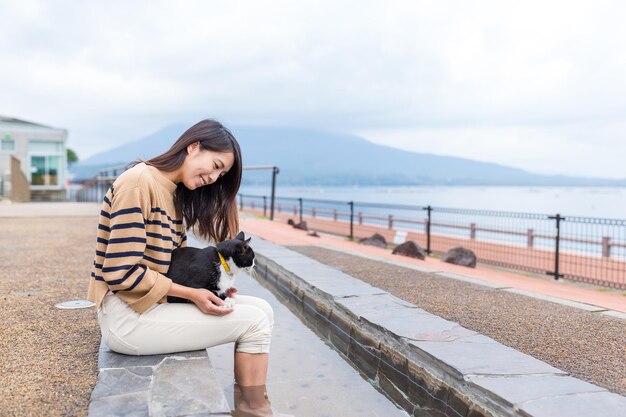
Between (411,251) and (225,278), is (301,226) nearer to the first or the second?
(411,251)

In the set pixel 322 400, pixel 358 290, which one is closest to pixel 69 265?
pixel 358 290

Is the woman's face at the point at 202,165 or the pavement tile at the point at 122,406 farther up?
the woman's face at the point at 202,165

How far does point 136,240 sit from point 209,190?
57 cm

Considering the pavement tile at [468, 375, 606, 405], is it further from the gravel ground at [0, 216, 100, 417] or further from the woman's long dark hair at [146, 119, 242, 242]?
the gravel ground at [0, 216, 100, 417]

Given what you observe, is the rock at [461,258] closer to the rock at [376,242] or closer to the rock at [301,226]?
the rock at [376,242]

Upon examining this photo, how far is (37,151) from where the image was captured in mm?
32188

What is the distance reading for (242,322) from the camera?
8.22 ft

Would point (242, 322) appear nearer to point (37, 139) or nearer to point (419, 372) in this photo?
point (419, 372)

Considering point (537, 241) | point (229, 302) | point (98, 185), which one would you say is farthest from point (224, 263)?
point (98, 185)

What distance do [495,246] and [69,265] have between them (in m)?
9.87

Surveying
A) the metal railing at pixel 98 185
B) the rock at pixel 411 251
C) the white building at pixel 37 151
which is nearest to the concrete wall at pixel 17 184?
the metal railing at pixel 98 185

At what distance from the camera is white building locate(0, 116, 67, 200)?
30641mm

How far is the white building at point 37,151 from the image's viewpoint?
3064 centimetres

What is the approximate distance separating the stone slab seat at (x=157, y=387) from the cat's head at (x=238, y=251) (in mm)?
513
